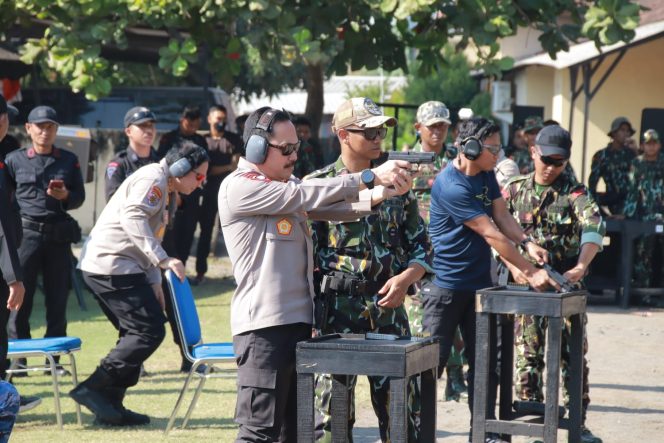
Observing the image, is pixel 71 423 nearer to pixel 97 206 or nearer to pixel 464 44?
pixel 464 44

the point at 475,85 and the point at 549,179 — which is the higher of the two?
the point at 475,85

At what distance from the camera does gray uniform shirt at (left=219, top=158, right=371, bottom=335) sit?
4.64m

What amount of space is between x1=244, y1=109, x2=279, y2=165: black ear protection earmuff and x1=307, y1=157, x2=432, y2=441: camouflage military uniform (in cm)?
55

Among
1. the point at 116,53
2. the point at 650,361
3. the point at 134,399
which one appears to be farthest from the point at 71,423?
the point at 116,53

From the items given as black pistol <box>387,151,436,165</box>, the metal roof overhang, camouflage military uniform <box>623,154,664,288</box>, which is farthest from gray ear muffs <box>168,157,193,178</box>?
the metal roof overhang

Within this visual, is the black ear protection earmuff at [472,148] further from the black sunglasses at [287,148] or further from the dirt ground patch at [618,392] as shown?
the dirt ground patch at [618,392]

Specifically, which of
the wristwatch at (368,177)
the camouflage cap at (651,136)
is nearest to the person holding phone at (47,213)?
the wristwatch at (368,177)

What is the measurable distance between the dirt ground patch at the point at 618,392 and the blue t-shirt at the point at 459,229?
105cm

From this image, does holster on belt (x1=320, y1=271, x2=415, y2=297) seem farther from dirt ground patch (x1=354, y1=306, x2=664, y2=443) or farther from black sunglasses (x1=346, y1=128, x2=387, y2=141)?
dirt ground patch (x1=354, y1=306, x2=664, y2=443)

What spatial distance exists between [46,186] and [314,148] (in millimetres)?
5368

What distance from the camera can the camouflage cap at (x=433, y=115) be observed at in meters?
8.42

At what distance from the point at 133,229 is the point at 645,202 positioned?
8.35m

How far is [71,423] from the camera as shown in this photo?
7336 mm

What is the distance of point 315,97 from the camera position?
14922 mm
